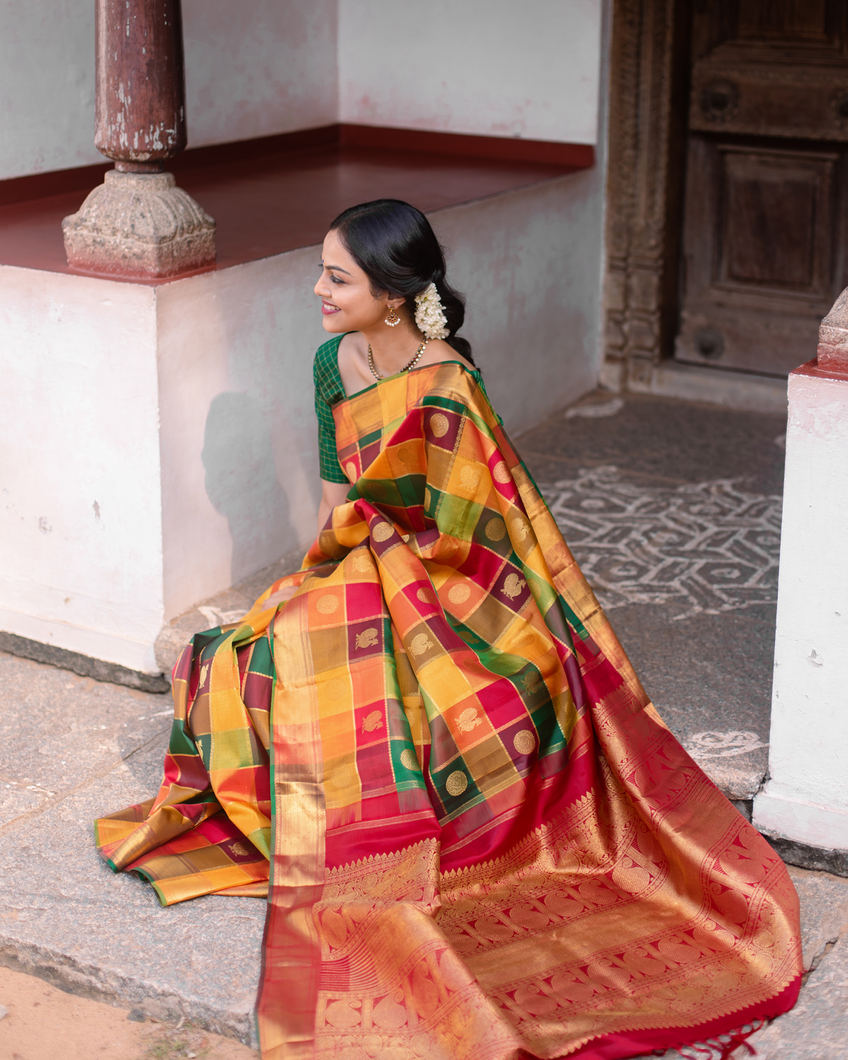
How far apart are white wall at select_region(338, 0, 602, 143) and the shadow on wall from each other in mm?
2277

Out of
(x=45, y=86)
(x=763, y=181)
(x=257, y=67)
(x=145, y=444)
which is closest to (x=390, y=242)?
(x=145, y=444)

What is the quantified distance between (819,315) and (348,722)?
11.6ft

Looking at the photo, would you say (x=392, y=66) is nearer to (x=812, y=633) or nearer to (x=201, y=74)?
(x=201, y=74)

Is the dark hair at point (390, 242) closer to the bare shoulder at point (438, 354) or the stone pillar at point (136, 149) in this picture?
the bare shoulder at point (438, 354)

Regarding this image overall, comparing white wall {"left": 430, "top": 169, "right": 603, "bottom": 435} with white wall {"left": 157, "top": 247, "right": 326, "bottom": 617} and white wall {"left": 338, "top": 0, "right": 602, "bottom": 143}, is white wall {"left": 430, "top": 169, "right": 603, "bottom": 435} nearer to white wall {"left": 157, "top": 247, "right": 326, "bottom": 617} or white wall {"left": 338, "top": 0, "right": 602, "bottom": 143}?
white wall {"left": 338, "top": 0, "right": 602, "bottom": 143}

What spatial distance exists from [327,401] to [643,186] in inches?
115

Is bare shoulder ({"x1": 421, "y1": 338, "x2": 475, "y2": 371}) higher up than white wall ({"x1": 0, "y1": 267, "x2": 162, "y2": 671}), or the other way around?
bare shoulder ({"x1": 421, "y1": 338, "x2": 475, "y2": 371})

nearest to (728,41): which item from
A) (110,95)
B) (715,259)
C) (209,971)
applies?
(715,259)

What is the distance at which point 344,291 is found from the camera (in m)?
3.19

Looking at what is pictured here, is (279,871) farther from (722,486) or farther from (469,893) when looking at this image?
(722,486)

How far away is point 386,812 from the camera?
9.96ft

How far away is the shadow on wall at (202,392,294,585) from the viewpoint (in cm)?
407

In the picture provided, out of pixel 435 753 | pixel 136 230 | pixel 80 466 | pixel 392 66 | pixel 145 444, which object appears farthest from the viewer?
pixel 392 66

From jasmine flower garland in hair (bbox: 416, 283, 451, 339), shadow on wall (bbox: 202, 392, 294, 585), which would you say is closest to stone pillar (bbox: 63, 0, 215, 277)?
shadow on wall (bbox: 202, 392, 294, 585)
